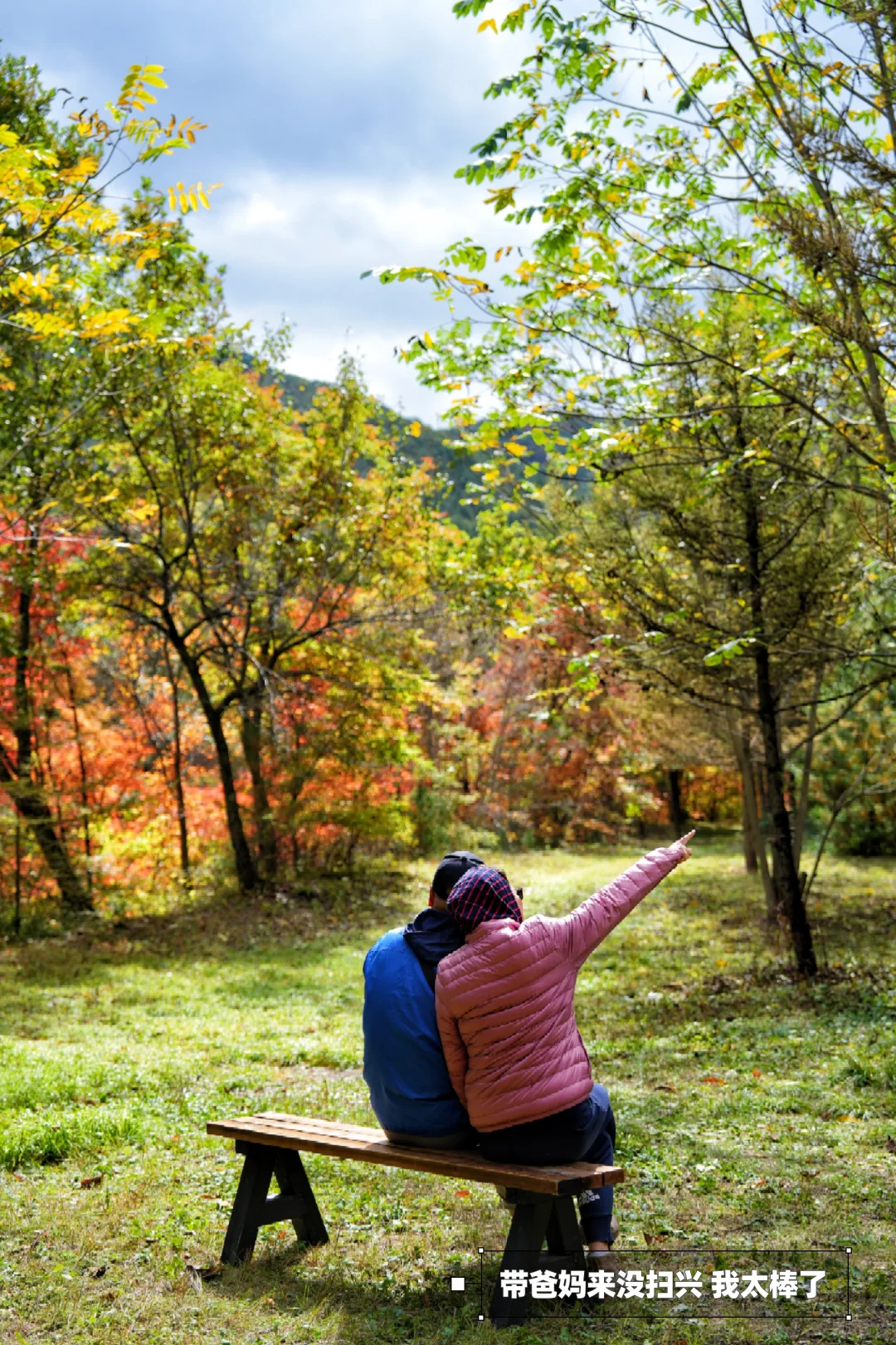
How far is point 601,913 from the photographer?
11.0 feet

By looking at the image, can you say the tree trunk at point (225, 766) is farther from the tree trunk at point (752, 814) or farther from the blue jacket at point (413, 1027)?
the blue jacket at point (413, 1027)

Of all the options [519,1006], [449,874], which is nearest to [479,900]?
[449,874]

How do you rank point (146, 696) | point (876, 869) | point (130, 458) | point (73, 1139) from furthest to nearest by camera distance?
point (146, 696)
point (876, 869)
point (130, 458)
point (73, 1139)

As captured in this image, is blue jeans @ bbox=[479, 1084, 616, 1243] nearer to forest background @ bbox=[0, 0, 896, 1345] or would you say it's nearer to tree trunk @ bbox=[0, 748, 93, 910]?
forest background @ bbox=[0, 0, 896, 1345]

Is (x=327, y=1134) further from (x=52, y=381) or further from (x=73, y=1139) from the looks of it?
(x=52, y=381)

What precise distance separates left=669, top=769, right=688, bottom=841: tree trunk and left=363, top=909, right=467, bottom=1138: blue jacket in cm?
2410

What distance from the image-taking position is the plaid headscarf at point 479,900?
3305mm

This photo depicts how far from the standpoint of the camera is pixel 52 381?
41.4 feet

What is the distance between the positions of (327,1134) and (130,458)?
475 inches

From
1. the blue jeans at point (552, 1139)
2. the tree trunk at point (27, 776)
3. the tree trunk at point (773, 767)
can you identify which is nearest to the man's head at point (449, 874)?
the blue jeans at point (552, 1139)

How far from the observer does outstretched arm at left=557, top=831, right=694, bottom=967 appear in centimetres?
333

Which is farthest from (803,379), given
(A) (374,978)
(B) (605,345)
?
(A) (374,978)

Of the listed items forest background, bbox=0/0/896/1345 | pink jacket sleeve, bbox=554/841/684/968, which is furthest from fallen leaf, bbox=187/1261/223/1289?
pink jacket sleeve, bbox=554/841/684/968

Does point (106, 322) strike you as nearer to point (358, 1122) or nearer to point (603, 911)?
point (603, 911)
